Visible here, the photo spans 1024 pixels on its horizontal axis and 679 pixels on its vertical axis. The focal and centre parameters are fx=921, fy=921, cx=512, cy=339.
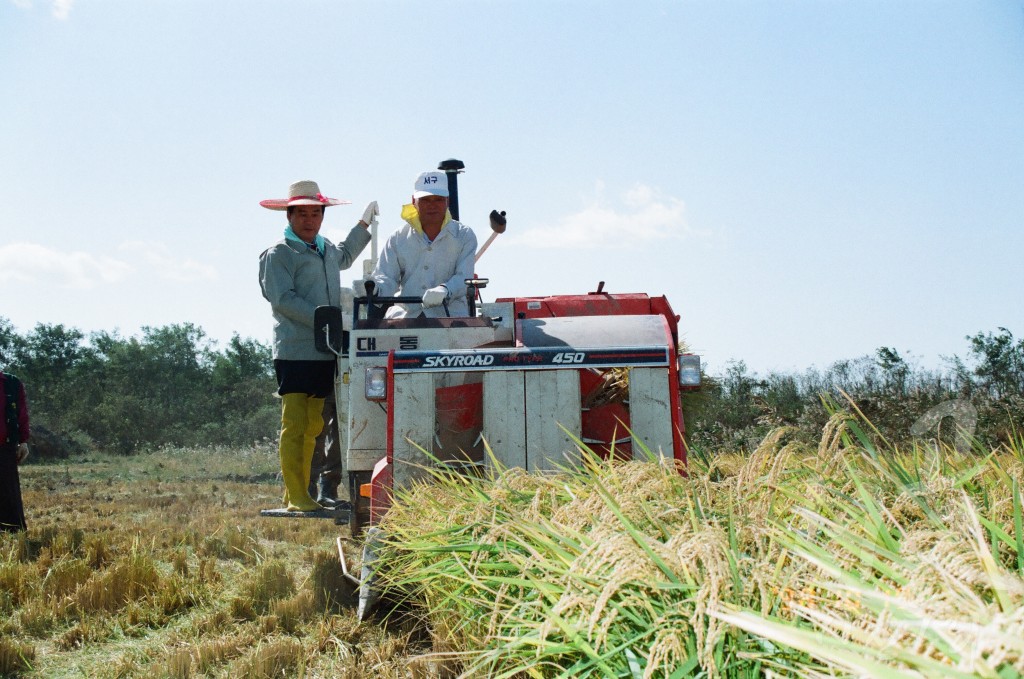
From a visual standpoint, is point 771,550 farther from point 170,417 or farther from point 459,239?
point 170,417

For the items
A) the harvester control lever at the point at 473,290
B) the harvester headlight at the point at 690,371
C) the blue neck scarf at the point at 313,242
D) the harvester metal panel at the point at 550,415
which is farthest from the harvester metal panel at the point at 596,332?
the blue neck scarf at the point at 313,242

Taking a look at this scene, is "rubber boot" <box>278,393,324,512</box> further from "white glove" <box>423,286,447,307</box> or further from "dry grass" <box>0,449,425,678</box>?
"white glove" <box>423,286,447,307</box>

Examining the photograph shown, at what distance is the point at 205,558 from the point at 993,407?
9.56 meters

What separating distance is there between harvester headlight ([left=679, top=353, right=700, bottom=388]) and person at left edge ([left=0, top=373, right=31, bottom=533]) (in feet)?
17.4

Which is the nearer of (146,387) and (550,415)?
(550,415)

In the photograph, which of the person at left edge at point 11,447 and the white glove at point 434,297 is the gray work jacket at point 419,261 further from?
the person at left edge at point 11,447

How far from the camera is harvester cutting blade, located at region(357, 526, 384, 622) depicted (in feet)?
13.9

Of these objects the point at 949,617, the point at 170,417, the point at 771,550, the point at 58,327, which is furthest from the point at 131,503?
the point at 58,327

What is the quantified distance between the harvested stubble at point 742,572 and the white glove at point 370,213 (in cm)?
371

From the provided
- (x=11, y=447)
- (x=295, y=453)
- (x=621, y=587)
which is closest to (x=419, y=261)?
(x=295, y=453)

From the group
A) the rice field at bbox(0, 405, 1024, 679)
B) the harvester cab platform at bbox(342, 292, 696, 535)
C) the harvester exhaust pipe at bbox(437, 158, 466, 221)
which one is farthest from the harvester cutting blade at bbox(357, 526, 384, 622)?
the harvester exhaust pipe at bbox(437, 158, 466, 221)

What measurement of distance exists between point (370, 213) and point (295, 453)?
1937mm

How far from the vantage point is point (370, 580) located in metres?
4.30

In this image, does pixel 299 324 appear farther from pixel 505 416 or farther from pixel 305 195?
pixel 505 416
